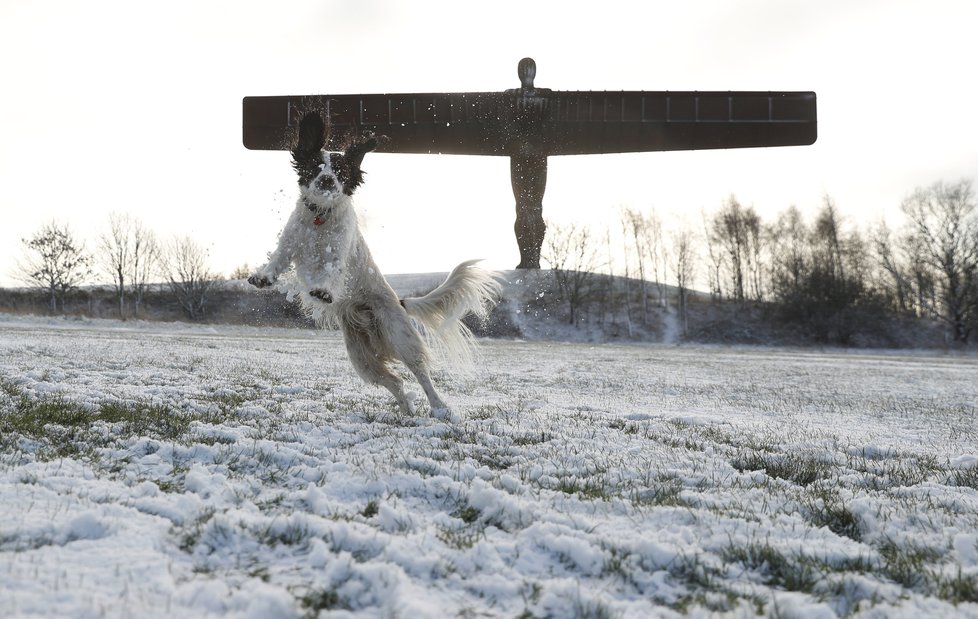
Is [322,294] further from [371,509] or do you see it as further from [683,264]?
[683,264]

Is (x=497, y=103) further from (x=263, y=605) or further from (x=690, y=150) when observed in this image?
(x=263, y=605)

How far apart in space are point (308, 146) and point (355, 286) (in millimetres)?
1229

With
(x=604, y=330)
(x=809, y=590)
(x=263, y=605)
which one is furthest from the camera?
(x=604, y=330)

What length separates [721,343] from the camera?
42.3m

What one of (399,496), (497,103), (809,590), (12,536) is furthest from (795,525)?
(497,103)

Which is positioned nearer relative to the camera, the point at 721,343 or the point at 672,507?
the point at 672,507

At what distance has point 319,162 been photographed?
490cm

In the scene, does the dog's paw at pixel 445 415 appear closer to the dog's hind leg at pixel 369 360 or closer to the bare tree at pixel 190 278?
the dog's hind leg at pixel 369 360

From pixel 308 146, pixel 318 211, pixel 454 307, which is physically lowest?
pixel 454 307

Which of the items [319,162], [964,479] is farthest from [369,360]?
[964,479]

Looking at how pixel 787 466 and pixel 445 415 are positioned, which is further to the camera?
pixel 445 415

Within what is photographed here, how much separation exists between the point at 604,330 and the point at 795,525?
1682 inches

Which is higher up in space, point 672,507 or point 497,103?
point 497,103

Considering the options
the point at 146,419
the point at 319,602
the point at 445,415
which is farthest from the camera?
the point at 445,415
